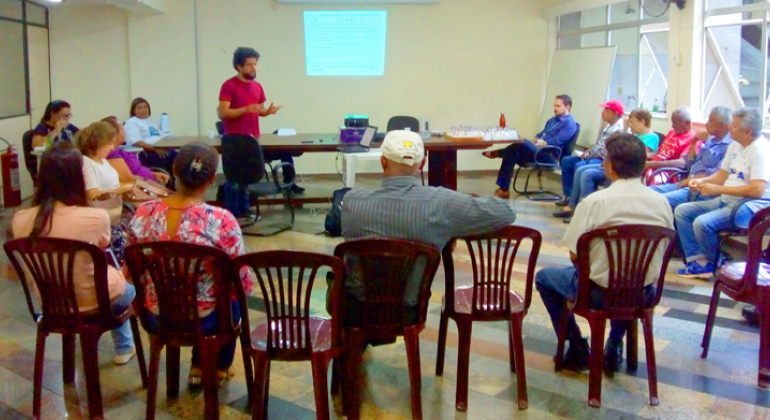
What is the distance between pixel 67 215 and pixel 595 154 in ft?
17.3

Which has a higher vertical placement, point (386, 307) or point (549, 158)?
point (549, 158)

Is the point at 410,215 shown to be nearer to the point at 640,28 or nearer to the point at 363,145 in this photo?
the point at 363,145

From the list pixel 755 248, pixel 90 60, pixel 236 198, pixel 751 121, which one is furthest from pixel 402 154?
pixel 90 60

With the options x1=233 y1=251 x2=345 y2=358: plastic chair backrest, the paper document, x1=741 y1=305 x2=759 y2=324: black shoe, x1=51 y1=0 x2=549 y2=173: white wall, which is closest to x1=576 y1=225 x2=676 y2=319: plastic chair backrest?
x1=233 y1=251 x2=345 y2=358: plastic chair backrest

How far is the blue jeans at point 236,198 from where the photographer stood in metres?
5.84

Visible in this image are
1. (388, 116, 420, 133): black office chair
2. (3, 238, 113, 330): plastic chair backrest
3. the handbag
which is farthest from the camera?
(388, 116, 420, 133): black office chair

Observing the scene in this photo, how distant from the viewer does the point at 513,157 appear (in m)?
7.51

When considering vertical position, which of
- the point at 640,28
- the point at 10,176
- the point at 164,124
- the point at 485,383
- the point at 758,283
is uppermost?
the point at 640,28

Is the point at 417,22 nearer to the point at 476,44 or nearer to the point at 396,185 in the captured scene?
the point at 476,44

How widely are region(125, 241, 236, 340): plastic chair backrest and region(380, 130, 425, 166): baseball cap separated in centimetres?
73

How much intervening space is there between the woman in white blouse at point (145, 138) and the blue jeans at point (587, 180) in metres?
3.79

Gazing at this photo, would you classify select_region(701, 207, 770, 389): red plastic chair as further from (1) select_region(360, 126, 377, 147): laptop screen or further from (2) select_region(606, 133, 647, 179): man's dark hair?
(1) select_region(360, 126, 377, 147): laptop screen

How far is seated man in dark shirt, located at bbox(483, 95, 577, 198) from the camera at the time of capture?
7340 millimetres

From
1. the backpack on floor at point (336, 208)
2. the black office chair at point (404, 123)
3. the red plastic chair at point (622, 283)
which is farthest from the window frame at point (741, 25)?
the backpack on floor at point (336, 208)
